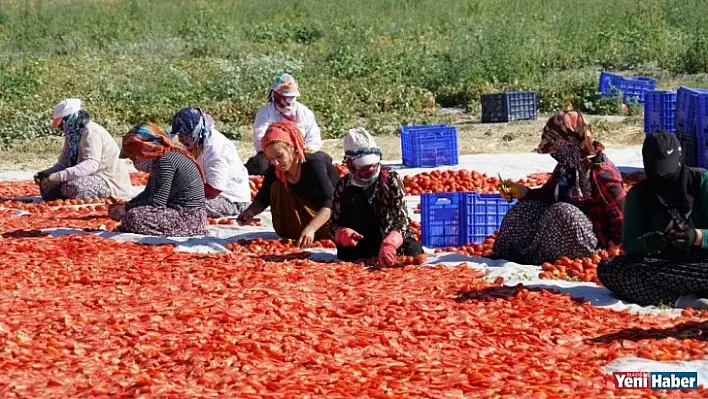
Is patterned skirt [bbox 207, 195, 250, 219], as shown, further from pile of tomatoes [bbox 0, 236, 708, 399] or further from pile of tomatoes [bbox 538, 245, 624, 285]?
pile of tomatoes [bbox 538, 245, 624, 285]

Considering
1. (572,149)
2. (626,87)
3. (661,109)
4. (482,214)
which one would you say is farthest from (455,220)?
(626,87)

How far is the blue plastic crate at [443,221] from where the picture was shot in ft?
28.4

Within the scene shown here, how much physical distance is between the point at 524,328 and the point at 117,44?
18.3 metres

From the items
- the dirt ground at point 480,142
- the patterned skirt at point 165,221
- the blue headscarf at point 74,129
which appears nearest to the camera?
the patterned skirt at point 165,221

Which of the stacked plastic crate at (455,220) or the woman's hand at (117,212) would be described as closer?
the stacked plastic crate at (455,220)

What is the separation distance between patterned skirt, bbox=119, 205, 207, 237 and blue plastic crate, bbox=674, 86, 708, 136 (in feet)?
15.9

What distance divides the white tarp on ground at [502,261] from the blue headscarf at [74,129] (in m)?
0.91

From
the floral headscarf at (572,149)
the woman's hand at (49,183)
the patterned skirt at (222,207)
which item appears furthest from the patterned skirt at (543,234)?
the woman's hand at (49,183)

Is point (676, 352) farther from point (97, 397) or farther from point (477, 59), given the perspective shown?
point (477, 59)

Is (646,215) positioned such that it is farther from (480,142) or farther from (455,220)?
(480,142)

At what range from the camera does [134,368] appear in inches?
213

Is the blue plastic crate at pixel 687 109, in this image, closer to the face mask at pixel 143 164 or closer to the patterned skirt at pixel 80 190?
the face mask at pixel 143 164

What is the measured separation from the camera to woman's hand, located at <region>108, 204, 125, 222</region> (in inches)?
370

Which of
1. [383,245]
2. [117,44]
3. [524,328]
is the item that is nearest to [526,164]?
[383,245]
